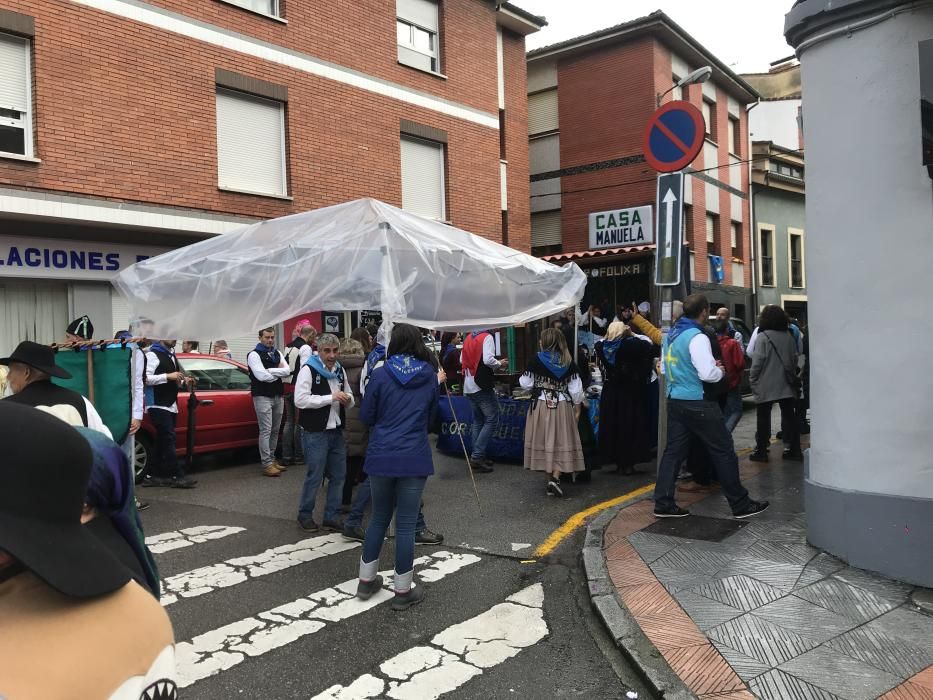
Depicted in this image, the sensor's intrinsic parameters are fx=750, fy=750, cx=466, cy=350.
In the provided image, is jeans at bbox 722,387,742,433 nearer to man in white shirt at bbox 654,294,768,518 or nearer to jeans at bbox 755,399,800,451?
jeans at bbox 755,399,800,451

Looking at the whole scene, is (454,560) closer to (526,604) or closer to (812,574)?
(526,604)

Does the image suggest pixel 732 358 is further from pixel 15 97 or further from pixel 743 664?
pixel 15 97

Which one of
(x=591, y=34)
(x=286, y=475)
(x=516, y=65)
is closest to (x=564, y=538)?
(x=286, y=475)

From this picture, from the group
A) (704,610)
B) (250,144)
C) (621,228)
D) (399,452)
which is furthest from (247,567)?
(621,228)

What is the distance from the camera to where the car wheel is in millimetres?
8461

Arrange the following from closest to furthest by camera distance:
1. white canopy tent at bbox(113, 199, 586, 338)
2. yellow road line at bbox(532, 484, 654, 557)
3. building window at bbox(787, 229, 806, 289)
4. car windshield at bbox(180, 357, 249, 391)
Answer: yellow road line at bbox(532, 484, 654, 557) < white canopy tent at bbox(113, 199, 586, 338) < car windshield at bbox(180, 357, 249, 391) < building window at bbox(787, 229, 806, 289)

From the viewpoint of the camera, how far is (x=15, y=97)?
1088 centimetres

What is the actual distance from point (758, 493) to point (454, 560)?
3.22 metres

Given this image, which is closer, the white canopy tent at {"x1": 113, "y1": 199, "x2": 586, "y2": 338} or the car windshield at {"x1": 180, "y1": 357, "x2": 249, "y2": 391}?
the white canopy tent at {"x1": 113, "y1": 199, "x2": 586, "y2": 338}

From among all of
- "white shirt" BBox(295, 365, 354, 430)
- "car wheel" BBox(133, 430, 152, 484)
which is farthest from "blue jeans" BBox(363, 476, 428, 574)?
"car wheel" BBox(133, 430, 152, 484)

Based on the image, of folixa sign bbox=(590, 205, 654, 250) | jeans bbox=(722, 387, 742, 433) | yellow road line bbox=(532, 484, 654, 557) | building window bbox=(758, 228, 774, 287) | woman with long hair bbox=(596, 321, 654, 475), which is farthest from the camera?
building window bbox=(758, 228, 774, 287)

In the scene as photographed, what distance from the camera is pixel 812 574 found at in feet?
15.8

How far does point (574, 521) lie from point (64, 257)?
31.1ft

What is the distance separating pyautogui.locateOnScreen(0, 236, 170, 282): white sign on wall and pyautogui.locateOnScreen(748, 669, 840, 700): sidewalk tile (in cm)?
1085
